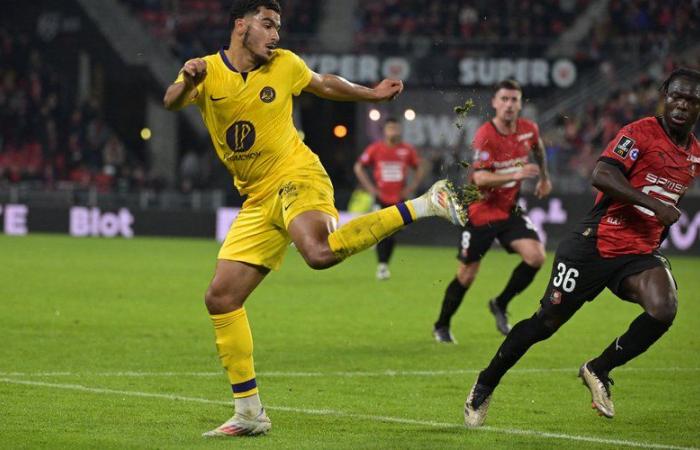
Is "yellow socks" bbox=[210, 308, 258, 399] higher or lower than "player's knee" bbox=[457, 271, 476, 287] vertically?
higher

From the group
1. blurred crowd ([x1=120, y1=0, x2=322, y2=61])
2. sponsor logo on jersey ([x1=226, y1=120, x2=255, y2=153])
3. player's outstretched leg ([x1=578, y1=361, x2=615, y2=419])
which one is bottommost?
player's outstretched leg ([x1=578, y1=361, x2=615, y2=419])

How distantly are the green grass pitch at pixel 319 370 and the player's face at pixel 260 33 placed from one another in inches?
85.5

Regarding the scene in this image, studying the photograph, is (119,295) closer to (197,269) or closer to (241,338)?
(197,269)

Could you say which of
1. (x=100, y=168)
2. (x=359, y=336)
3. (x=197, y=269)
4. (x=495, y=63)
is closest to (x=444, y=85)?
(x=495, y=63)

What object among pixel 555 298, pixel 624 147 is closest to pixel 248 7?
pixel 624 147

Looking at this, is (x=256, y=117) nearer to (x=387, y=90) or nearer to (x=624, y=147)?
(x=387, y=90)

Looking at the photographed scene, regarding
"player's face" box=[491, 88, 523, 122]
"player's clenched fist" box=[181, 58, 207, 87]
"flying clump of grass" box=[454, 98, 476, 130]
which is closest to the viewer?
"player's clenched fist" box=[181, 58, 207, 87]

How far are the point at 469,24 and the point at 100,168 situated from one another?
34.2ft

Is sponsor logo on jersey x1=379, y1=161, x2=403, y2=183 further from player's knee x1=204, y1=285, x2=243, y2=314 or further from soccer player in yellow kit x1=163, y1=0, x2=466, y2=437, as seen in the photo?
player's knee x1=204, y1=285, x2=243, y2=314

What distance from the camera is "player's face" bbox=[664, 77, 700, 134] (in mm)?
7305

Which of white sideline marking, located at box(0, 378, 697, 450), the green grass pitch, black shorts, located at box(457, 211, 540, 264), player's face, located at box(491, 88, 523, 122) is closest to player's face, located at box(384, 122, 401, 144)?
the green grass pitch

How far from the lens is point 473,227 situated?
12133 mm

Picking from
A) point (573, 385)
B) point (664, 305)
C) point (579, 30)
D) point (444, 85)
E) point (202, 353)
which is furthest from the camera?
point (579, 30)

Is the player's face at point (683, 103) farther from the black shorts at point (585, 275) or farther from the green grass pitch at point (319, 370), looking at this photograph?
the green grass pitch at point (319, 370)
